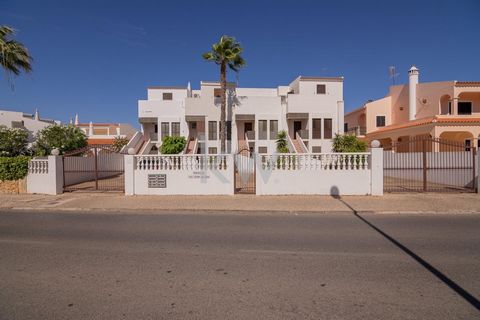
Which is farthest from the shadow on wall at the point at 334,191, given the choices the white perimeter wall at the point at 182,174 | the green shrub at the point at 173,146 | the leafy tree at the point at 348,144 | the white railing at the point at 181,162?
the green shrub at the point at 173,146

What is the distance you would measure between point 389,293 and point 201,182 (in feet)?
29.2

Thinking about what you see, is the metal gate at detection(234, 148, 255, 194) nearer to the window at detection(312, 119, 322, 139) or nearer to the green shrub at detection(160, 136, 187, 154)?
the green shrub at detection(160, 136, 187, 154)

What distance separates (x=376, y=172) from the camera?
35.3 ft

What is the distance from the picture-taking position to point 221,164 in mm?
11414

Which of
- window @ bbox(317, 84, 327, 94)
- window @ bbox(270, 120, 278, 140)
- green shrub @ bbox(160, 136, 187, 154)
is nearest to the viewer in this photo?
green shrub @ bbox(160, 136, 187, 154)

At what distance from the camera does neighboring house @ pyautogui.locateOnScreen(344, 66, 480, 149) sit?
1806 centimetres

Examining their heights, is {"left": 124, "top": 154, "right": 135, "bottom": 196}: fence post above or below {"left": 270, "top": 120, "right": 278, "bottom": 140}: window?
below

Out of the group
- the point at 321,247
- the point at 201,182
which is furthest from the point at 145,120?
the point at 321,247

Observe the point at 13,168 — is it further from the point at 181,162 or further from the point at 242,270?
the point at 242,270

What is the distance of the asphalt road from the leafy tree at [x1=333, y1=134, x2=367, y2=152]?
15725 mm

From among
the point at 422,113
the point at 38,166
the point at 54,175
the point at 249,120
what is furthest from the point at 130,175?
the point at 422,113

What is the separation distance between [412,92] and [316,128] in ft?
Answer: 32.4

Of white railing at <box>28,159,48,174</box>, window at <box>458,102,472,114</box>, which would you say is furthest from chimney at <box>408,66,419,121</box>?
white railing at <box>28,159,48,174</box>

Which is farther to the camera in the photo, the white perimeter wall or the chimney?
the chimney
